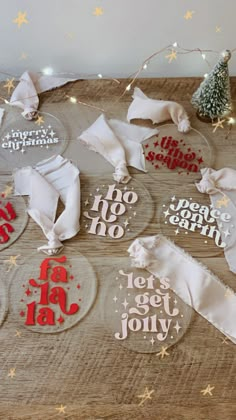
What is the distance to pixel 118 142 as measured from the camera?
1161 mm

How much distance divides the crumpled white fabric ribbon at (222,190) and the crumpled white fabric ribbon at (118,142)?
5.1 inches

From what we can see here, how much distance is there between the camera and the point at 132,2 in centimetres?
119

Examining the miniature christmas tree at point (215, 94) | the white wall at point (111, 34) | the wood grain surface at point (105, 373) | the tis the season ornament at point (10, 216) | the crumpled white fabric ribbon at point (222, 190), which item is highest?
the white wall at point (111, 34)

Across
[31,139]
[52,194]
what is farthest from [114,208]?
[31,139]

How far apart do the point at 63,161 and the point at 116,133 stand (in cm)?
13

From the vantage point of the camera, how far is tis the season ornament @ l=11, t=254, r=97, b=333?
0.98m

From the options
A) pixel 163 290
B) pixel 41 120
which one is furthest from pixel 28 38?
pixel 163 290

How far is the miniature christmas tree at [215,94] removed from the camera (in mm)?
1116

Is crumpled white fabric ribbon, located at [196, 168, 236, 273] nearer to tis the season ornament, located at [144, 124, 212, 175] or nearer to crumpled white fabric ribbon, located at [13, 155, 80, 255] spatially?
tis the season ornament, located at [144, 124, 212, 175]

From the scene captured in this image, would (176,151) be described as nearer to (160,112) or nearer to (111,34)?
(160,112)

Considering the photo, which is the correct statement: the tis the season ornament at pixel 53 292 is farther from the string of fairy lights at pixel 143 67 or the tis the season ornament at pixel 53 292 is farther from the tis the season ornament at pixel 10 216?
the string of fairy lights at pixel 143 67

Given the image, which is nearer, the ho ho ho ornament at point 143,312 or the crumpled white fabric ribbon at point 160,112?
the ho ho ho ornament at point 143,312

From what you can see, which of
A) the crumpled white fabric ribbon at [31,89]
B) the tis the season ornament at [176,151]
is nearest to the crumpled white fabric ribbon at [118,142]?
the tis the season ornament at [176,151]

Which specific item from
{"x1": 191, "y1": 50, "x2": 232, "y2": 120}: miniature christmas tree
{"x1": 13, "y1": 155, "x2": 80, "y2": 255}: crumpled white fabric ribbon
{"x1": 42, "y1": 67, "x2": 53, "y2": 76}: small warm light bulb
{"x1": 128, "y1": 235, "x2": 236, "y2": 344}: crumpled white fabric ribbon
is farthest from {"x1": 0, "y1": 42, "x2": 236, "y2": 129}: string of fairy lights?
{"x1": 128, "y1": 235, "x2": 236, "y2": 344}: crumpled white fabric ribbon
